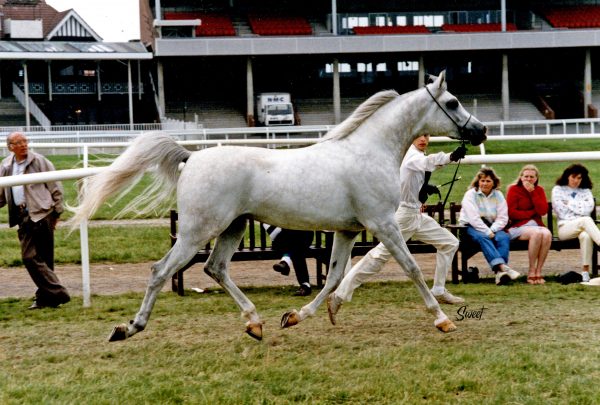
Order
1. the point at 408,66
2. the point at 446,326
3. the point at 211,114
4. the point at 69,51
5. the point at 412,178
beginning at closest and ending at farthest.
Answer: the point at 446,326 < the point at 412,178 < the point at 211,114 < the point at 69,51 < the point at 408,66

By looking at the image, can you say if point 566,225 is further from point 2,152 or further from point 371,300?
point 2,152

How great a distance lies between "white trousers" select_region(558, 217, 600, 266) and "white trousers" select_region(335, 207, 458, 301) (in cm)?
166

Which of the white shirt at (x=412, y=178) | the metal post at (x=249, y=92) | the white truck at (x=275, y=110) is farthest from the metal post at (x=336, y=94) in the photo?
the white shirt at (x=412, y=178)

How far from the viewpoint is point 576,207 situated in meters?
8.80

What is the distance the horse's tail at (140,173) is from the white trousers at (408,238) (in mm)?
1488

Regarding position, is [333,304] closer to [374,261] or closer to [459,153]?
[374,261]

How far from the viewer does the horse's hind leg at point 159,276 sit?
5891 millimetres

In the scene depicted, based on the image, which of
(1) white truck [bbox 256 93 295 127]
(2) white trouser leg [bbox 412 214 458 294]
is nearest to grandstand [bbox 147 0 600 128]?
(1) white truck [bbox 256 93 295 127]

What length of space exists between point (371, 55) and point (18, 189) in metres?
38.0

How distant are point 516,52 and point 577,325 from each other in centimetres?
4070

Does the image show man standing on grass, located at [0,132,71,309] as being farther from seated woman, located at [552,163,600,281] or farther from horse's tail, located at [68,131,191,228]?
seated woman, located at [552,163,600,281]

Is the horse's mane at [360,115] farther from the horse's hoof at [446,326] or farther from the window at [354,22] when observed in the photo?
the window at [354,22]

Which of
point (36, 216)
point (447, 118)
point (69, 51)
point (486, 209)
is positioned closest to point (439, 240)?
point (486, 209)

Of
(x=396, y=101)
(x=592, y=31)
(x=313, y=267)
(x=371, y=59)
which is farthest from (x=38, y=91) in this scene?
(x=396, y=101)
